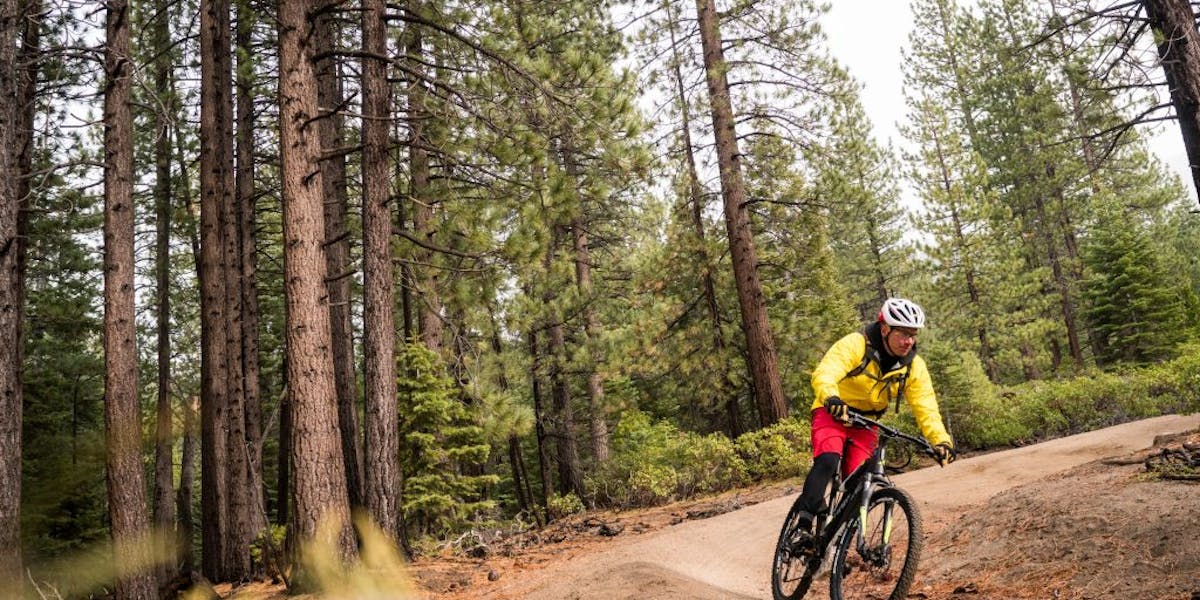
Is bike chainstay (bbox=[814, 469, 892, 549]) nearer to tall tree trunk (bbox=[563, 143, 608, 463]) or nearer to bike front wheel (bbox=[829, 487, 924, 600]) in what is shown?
bike front wheel (bbox=[829, 487, 924, 600])

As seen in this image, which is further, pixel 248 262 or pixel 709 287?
pixel 709 287

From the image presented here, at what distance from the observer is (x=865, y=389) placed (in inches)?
206

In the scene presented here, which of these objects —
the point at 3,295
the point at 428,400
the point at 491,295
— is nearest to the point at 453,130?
the point at 491,295

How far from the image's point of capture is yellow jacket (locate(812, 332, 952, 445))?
4910 millimetres

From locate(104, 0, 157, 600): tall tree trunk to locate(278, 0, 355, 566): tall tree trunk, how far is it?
8.89 ft

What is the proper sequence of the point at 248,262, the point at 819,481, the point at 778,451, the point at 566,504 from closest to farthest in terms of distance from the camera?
1. the point at 819,481
2. the point at 778,451
3. the point at 248,262
4. the point at 566,504

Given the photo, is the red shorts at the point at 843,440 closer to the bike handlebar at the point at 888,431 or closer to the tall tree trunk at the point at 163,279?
the bike handlebar at the point at 888,431

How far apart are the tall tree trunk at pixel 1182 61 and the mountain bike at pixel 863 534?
7.04 meters

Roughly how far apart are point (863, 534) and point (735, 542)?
4.12 m

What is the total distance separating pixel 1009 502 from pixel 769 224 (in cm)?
1188

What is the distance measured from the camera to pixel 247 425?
12703mm

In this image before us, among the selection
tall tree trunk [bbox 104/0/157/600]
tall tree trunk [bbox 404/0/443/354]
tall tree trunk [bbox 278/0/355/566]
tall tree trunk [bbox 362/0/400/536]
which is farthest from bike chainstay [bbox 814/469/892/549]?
tall tree trunk [bbox 104/0/157/600]

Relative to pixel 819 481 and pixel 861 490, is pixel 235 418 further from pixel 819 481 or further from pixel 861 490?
pixel 861 490

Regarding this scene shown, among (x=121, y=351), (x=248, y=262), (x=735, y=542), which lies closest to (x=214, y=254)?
(x=248, y=262)
